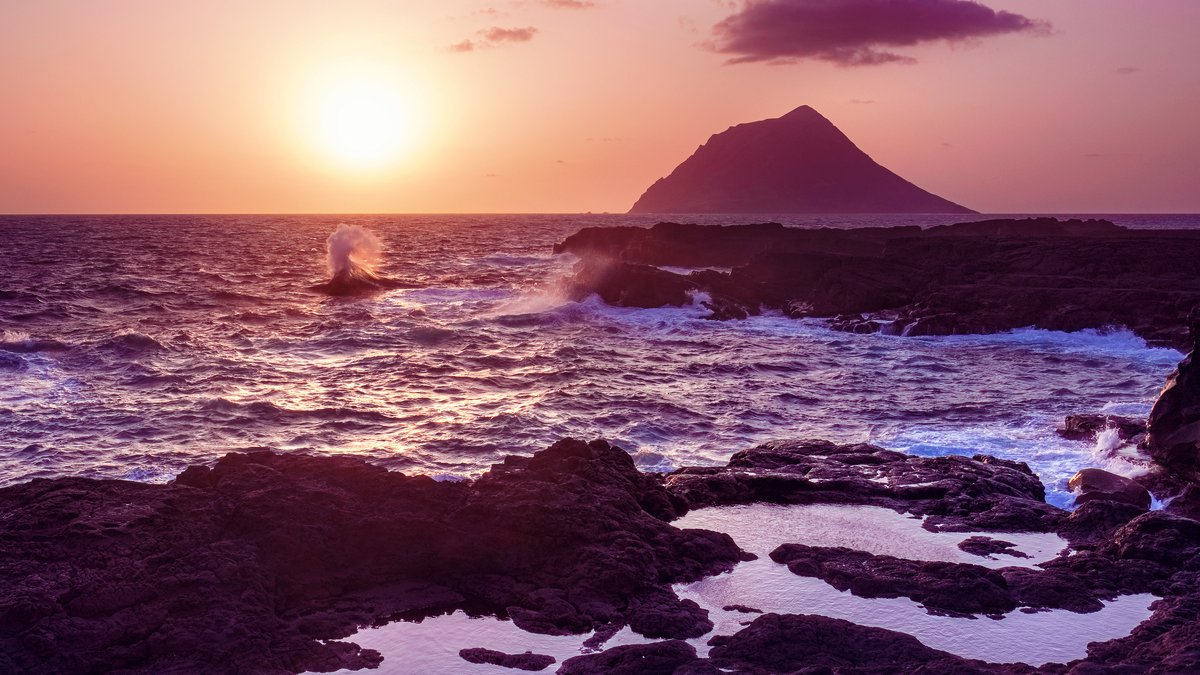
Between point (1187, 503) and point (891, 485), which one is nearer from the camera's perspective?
point (1187, 503)

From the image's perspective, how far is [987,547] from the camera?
28.8ft

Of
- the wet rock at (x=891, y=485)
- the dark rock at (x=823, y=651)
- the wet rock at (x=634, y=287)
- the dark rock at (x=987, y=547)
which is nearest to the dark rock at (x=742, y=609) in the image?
the dark rock at (x=823, y=651)

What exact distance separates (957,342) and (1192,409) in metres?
15.1

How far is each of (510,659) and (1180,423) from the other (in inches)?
402

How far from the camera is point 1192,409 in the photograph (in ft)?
39.6

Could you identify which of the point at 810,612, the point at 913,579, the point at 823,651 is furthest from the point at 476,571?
the point at 913,579

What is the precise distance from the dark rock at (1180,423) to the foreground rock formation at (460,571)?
9.40 ft

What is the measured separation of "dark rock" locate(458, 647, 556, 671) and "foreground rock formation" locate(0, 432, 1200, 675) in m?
0.02

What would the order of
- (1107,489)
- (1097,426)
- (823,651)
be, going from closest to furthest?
(823,651)
(1107,489)
(1097,426)

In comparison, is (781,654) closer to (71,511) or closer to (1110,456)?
(71,511)

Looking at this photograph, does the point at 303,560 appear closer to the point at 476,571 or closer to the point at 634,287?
the point at 476,571

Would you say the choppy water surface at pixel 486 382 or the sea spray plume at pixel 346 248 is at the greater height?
the sea spray plume at pixel 346 248

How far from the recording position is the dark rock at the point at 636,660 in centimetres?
611

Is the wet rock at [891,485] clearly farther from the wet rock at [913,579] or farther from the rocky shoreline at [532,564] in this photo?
the wet rock at [913,579]
